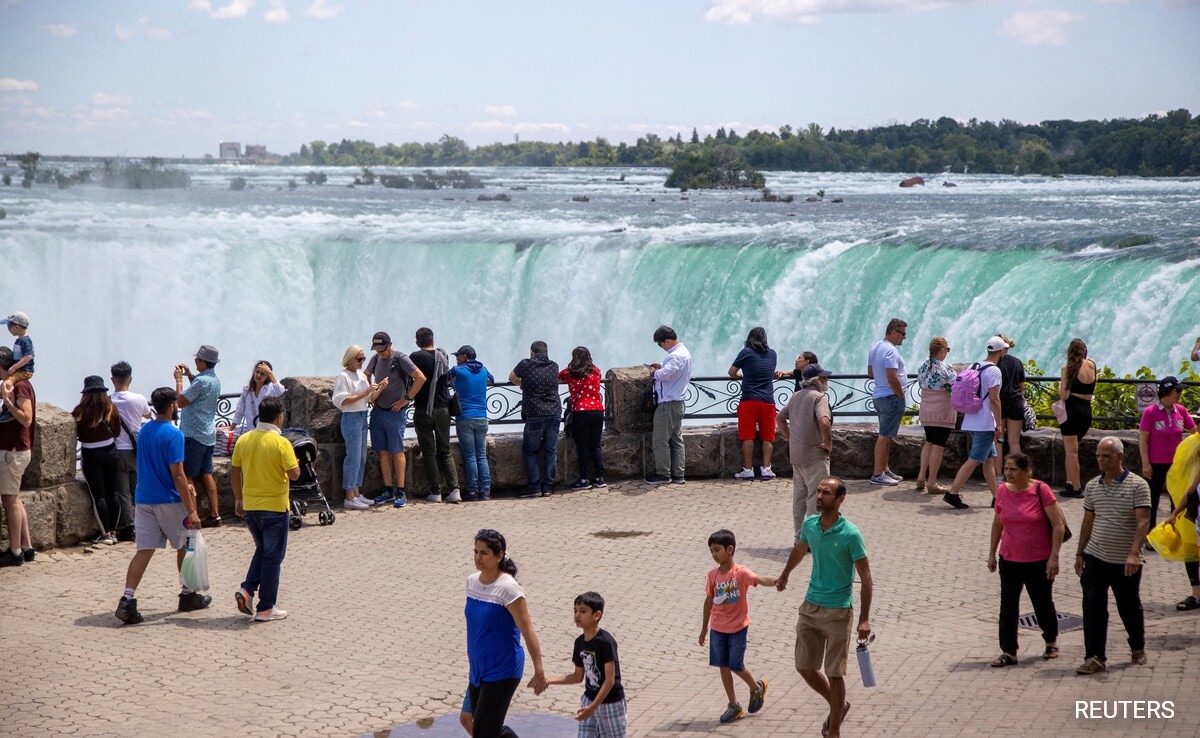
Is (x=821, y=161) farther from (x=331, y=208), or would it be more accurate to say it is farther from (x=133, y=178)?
(x=133, y=178)

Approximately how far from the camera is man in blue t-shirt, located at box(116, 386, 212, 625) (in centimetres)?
880

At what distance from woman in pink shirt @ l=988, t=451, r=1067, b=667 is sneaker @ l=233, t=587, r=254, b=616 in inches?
189

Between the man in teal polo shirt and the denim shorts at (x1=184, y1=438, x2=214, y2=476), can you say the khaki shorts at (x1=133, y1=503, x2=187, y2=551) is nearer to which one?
the denim shorts at (x1=184, y1=438, x2=214, y2=476)

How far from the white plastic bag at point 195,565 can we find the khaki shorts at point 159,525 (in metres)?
0.13

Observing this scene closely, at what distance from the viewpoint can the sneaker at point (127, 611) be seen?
28.4ft

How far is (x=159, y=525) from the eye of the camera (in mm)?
8922

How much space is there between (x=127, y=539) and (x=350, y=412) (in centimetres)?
220

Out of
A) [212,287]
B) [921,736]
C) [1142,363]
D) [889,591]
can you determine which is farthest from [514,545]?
[212,287]

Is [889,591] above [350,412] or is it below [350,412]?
below

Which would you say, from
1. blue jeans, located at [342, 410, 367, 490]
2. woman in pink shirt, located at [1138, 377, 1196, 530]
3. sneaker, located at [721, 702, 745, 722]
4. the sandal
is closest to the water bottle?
sneaker, located at [721, 702, 745, 722]

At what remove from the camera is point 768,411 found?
12.9 meters

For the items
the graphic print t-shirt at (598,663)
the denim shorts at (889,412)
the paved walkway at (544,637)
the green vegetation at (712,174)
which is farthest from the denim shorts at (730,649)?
the green vegetation at (712,174)
